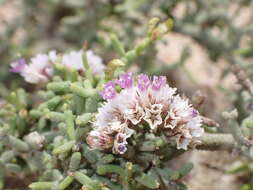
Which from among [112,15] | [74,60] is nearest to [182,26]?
[112,15]

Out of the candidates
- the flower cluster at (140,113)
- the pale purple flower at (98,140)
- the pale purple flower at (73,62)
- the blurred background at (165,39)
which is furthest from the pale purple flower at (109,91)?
the blurred background at (165,39)

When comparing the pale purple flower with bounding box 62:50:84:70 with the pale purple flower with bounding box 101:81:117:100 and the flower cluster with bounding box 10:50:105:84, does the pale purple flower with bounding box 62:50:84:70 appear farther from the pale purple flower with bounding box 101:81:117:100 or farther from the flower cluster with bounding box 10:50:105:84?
the pale purple flower with bounding box 101:81:117:100

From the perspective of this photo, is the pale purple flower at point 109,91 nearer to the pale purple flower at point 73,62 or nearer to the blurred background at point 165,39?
the pale purple flower at point 73,62

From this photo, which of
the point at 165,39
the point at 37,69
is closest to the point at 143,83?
the point at 37,69

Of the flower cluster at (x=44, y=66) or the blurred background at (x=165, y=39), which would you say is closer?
the flower cluster at (x=44, y=66)

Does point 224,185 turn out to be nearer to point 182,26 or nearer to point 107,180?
point 182,26

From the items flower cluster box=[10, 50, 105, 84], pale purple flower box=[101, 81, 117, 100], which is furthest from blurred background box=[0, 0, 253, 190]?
pale purple flower box=[101, 81, 117, 100]
